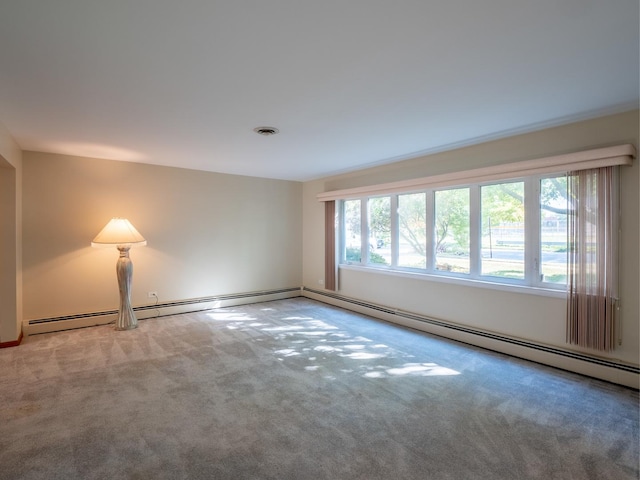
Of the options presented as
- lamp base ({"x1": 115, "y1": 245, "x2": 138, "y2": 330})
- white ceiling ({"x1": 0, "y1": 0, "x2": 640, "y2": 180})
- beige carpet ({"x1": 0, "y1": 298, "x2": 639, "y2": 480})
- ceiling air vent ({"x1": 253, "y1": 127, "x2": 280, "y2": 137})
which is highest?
ceiling air vent ({"x1": 253, "y1": 127, "x2": 280, "y2": 137})

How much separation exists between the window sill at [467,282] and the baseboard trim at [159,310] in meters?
1.76

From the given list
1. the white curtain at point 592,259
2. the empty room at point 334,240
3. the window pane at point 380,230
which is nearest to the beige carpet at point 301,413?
the empty room at point 334,240

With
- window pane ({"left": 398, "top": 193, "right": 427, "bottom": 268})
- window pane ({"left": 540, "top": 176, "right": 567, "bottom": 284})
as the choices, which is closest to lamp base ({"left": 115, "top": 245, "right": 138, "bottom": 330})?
window pane ({"left": 398, "top": 193, "right": 427, "bottom": 268})

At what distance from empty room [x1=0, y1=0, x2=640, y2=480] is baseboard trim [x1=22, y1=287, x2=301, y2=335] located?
1.4 inches

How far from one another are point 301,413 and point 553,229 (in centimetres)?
299

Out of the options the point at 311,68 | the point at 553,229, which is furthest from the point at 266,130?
the point at 553,229

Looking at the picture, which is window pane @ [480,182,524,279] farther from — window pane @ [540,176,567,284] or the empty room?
window pane @ [540,176,567,284]

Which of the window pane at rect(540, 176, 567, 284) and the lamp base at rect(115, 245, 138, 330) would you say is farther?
the lamp base at rect(115, 245, 138, 330)

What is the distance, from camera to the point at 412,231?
15.3 ft

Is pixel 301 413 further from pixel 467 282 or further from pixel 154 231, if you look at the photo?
pixel 154 231

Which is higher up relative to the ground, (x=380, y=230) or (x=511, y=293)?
(x=380, y=230)

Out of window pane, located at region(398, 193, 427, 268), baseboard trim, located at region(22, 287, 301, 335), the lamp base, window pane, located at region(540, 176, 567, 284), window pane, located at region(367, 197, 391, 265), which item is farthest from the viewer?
window pane, located at region(367, 197, 391, 265)

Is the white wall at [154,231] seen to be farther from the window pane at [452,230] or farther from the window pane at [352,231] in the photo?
the window pane at [452,230]

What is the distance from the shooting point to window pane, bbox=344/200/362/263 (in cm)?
556
